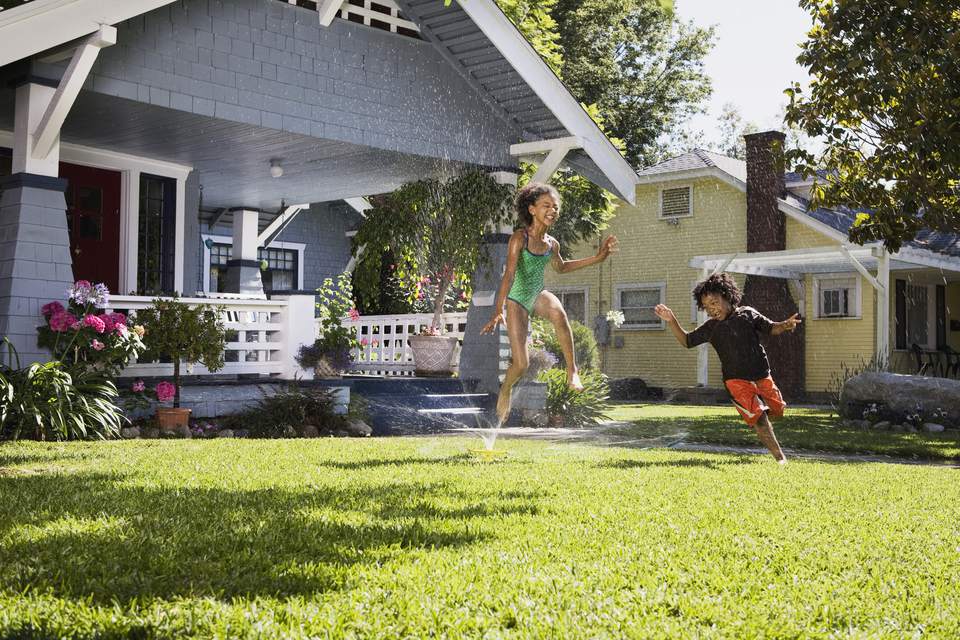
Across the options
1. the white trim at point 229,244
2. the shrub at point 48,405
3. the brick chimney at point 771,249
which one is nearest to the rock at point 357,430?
the shrub at point 48,405

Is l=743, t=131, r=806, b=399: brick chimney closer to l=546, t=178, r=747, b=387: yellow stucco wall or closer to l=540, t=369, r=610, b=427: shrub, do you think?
l=546, t=178, r=747, b=387: yellow stucco wall

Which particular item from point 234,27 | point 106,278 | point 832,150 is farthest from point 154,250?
point 832,150

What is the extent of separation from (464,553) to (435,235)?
34.6 feet

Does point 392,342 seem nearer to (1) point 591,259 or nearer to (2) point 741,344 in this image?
(2) point 741,344

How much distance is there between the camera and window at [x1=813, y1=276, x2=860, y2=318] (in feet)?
74.8

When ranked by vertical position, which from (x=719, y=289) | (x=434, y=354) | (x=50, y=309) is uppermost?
(x=719, y=289)

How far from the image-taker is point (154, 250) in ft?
44.8

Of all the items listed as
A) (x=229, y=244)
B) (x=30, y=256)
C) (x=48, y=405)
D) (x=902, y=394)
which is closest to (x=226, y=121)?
(x=30, y=256)

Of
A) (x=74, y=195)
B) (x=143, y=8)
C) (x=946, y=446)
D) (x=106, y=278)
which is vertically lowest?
(x=946, y=446)

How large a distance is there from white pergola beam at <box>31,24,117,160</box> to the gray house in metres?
0.01

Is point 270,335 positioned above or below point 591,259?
below

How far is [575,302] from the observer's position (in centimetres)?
2722

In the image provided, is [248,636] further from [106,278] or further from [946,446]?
[106,278]

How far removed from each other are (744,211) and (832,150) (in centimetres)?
1108
